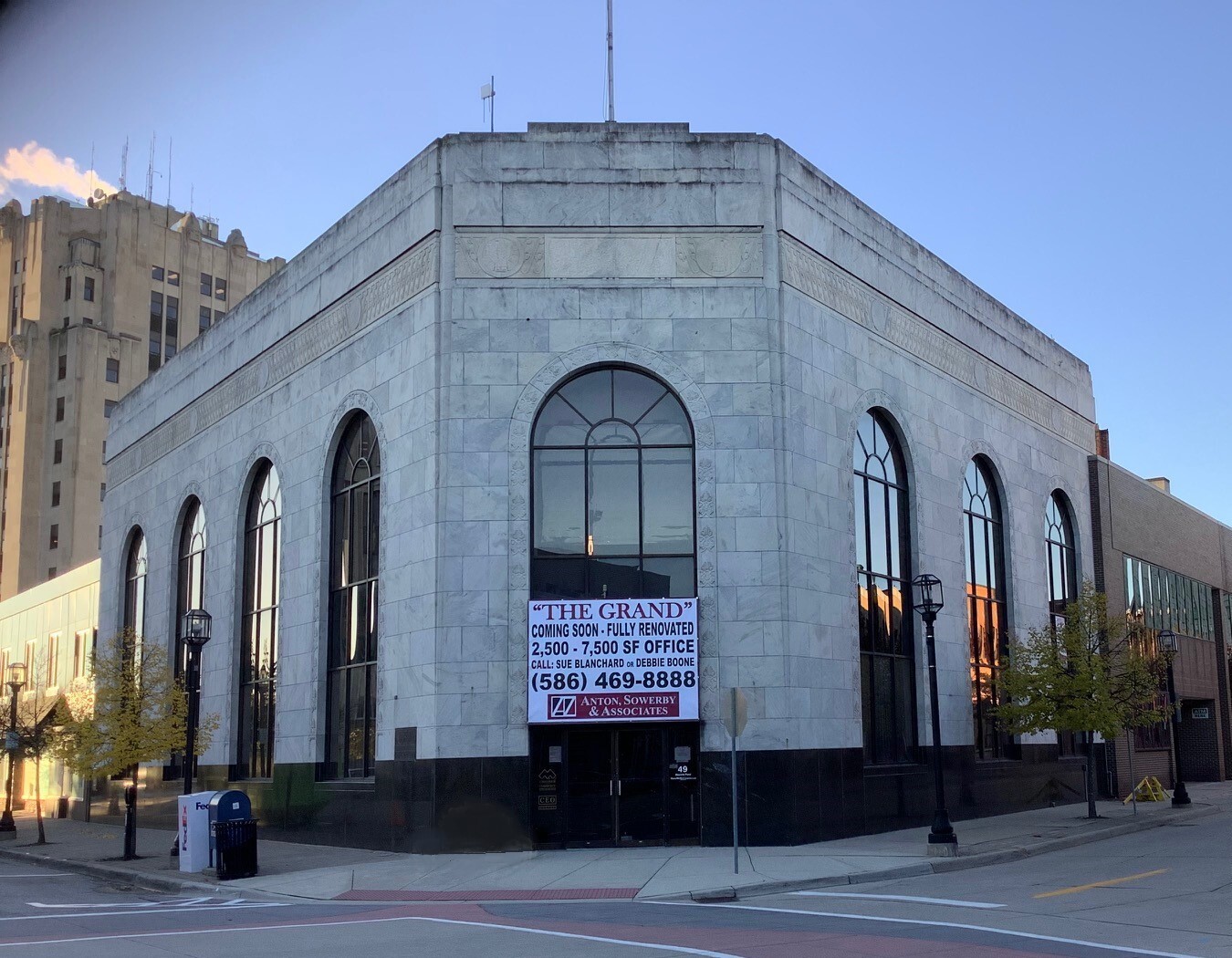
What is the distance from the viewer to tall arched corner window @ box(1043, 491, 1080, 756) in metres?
38.7

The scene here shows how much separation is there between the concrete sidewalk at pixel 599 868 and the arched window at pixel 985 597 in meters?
3.81

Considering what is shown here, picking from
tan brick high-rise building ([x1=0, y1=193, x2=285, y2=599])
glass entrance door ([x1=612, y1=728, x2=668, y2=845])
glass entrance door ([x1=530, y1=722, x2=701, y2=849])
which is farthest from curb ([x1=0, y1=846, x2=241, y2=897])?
tan brick high-rise building ([x1=0, y1=193, x2=285, y2=599])

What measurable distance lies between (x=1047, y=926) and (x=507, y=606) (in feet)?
42.8

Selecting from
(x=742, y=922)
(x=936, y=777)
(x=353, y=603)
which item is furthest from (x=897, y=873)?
(x=353, y=603)

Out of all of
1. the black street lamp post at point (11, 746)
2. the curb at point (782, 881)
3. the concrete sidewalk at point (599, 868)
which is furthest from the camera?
the black street lamp post at point (11, 746)

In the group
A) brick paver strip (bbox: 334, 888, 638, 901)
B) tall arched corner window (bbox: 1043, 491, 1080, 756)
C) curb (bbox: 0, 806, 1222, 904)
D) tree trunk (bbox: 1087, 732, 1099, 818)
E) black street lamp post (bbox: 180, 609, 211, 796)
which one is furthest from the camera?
tall arched corner window (bbox: 1043, 491, 1080, 756)

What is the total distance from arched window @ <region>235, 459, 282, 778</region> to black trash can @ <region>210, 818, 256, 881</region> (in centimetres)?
856

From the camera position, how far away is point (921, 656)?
30516 millimetres

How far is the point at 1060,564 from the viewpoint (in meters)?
40.5

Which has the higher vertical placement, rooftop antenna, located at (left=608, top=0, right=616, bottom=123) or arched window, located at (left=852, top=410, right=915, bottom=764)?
rooftop antenna, located at (left=608, top=0, right=616, bottom=123)

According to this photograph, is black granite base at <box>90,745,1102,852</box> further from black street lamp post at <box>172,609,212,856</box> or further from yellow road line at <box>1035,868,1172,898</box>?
yellow road line at <box>1035,868,1172,898</box>

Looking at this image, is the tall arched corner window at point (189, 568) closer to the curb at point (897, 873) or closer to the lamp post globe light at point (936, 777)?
the lamp post globe light at point (936, 777)

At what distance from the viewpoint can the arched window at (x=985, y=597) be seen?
3369cm

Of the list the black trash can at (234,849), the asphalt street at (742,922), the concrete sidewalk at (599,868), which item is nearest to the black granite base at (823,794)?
the concrete sidewalk at (599,868)
